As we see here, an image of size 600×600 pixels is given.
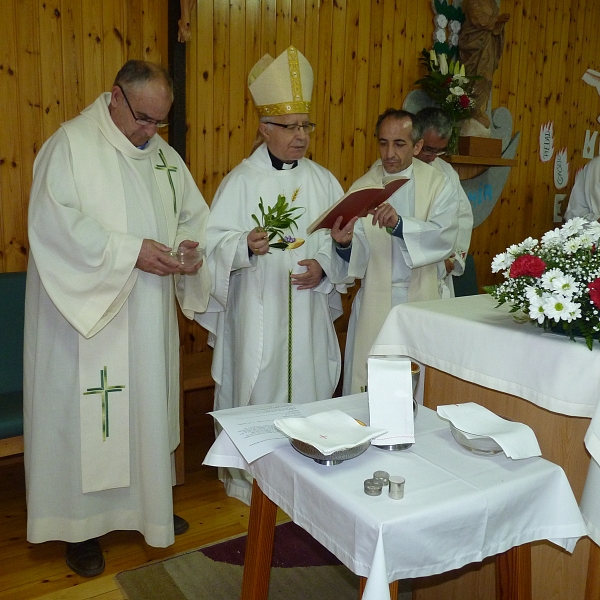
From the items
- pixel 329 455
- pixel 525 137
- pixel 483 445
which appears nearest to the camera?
pixel 329 455

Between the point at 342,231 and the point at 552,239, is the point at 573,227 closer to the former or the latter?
the point at 552,239

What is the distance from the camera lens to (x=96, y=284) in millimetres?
2537

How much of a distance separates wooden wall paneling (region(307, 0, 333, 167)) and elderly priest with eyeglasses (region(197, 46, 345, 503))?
Answer: 1249mm

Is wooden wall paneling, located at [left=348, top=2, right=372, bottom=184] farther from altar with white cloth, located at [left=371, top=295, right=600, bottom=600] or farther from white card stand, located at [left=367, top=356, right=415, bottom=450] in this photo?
white card stand, located at [left=367, top=356, right=415, bottom=450]

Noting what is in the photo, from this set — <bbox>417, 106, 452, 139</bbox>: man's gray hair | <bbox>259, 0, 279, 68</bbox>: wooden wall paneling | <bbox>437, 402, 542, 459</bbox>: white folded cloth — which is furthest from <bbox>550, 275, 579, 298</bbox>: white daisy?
<bbox>259, 0, 279, 68</bbox>: wooden wall paneling

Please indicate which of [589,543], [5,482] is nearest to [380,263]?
[589,543]

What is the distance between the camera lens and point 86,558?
2.70 meters

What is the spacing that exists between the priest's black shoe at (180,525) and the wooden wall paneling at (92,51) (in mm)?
2194

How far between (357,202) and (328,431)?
139 cm

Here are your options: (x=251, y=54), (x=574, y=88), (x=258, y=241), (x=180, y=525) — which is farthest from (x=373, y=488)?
(x=574, y=88)

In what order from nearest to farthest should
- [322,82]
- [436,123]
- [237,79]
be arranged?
[237,79], [436,123], [322,82]

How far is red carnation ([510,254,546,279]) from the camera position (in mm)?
1767

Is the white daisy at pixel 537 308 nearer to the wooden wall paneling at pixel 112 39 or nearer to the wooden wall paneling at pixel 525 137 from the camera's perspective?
the wooden wall paneling at pixel 112 39

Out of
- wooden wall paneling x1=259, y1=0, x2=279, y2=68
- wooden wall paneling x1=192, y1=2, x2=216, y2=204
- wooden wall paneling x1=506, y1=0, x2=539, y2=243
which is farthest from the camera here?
wooden wall paneling x1=506, y1=0, x2=539, y2=243
